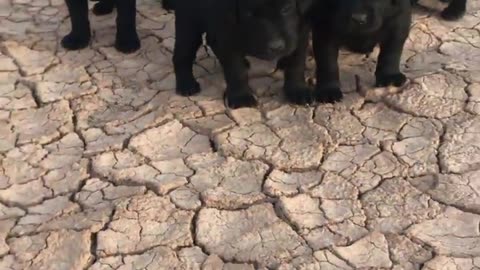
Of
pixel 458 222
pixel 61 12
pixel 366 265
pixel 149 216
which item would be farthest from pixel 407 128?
pixel 61 12

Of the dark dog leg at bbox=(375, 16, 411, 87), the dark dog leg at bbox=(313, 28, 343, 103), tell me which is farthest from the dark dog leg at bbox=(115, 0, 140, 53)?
the dark dog leg at bbox=(375, 16, 411, 87)

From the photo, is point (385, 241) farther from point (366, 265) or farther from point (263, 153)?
point (263, 153)

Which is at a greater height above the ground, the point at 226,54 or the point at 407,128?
the point at 226,54

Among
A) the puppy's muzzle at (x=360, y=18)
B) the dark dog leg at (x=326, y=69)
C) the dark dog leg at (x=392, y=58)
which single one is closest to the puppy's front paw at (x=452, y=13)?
the dark dog leg at (x=392, y=58)

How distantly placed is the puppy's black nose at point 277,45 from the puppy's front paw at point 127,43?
114 centimetres

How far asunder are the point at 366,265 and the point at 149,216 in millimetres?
843

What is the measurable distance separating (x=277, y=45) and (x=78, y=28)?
1399 mm

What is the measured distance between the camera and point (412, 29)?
4.63m

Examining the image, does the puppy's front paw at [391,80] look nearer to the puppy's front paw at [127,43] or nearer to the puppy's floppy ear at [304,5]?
the puppy's floppy ear at [304,5]

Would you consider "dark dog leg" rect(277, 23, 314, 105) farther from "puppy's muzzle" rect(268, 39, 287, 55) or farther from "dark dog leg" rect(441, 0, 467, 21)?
"dark dog leg" rect(441, 0, 467, 21)

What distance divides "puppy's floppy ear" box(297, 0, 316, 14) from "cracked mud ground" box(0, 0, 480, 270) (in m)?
0.54

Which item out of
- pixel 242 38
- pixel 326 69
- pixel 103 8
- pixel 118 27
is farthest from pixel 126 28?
pixel 326 69

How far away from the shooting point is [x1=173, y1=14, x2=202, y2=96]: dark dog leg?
4.01m

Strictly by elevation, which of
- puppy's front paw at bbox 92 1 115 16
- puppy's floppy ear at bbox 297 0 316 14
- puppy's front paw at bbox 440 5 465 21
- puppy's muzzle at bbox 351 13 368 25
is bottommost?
puppy's front paw at bbox 92 1 115 16
